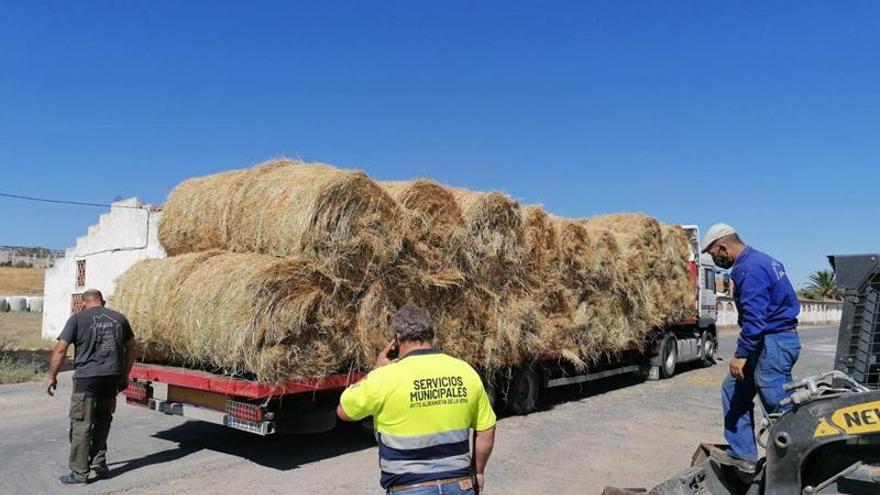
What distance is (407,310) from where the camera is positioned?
3.27 m

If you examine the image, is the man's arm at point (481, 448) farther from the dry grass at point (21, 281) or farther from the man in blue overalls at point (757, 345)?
the dry grass at point (21, 281)

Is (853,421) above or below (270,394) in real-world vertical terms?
above

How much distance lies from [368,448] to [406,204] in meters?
2.84

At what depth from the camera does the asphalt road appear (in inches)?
253

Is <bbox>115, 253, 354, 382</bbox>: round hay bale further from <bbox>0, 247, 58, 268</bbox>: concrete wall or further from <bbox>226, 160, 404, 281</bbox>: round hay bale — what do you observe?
<bbox>0, 247, 58, 268</bbox>: concrete wall

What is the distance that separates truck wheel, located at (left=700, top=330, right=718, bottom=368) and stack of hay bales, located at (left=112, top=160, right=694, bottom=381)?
26.4ft

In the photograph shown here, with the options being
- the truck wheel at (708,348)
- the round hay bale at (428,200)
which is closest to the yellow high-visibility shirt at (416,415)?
the round hay bale at (428,200)

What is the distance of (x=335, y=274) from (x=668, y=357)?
10369mm

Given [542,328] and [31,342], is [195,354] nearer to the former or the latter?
[542,328]

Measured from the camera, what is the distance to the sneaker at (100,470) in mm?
6578

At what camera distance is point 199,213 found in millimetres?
8578

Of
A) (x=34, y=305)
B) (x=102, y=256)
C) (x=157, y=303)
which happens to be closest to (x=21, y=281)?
(x=34, y=305)

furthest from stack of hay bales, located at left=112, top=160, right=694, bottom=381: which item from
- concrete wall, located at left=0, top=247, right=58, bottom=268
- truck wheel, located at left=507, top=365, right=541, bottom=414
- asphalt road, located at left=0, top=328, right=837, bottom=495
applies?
concrete wall, located at left=0, top=247, right=58, bottom=268

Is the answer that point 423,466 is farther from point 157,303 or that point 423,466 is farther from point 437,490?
point 157,303
